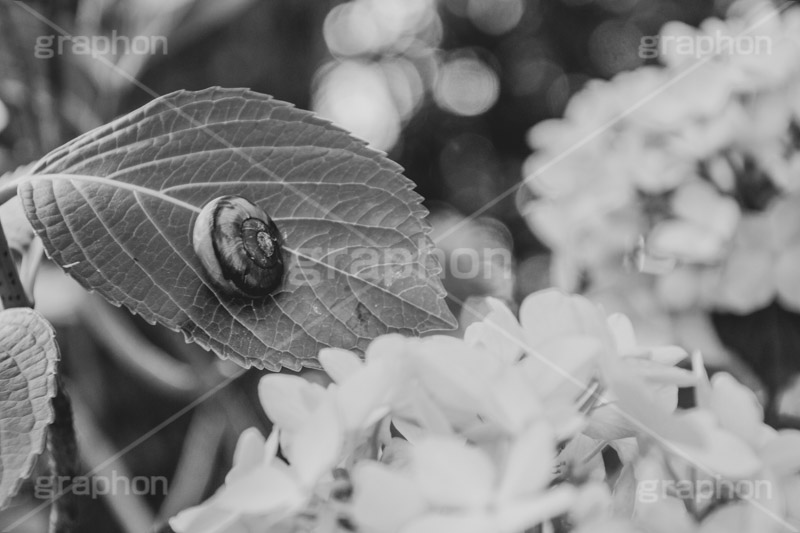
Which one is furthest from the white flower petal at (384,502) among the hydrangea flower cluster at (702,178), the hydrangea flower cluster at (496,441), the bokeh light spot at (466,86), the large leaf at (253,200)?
the bokeh light spot at (466,86)

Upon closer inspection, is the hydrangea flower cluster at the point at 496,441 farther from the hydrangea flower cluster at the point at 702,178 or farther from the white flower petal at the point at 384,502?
the hydrangea flower cluster at the point at 702,178

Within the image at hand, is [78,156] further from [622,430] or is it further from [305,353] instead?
[622,430]

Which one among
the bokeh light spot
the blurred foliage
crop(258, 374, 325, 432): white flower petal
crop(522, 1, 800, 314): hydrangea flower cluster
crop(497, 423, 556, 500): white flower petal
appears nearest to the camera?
crop(497, 423, 556, 500): white flower petal

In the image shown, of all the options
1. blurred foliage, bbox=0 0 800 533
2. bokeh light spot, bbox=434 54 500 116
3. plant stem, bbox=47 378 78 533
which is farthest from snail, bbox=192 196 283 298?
bokeh light spot, bbox=434 54 500 116

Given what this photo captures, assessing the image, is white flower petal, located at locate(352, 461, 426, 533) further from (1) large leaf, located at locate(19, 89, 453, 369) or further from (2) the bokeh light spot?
(2) the bokeh light spot

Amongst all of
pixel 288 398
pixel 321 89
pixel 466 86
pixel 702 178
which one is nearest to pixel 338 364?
pixel 288 398

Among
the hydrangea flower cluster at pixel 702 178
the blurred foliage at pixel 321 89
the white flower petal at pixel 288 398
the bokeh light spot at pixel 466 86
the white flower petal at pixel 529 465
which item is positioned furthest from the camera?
the bokeh light spot at pixel 466 86

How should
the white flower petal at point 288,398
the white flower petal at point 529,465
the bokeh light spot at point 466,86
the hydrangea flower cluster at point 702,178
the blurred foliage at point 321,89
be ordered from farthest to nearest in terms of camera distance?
1. the bokeh light spot at point 466,86
2. the blurred foliage at point 321,89
3. the hydrangea flower cluster at point 702,178
4. the white flower petal at point 288,398
5. the white flower petal at point 529,465
